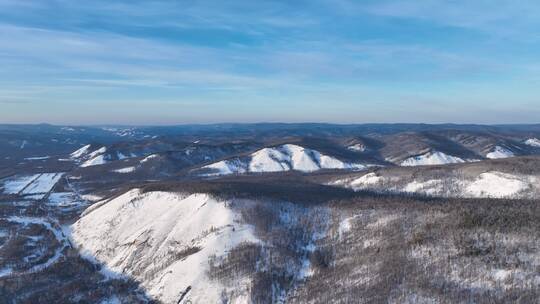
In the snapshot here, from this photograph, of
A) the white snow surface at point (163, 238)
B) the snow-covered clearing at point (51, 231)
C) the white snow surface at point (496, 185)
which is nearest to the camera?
the white snow surface at point (163, 238)

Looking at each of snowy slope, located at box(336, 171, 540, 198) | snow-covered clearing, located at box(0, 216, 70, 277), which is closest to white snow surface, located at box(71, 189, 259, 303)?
snow-covered clearing, located at box(0, 216, 70, 277)

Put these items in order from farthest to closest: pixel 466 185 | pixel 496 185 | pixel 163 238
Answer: pixel 466 185 → pixel 496 185 → pixel 163 238

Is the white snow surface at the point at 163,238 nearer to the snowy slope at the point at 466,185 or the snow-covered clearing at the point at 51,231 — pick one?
the snow-covered clearing at the point at 51,231

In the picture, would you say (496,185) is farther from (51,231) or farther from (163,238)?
(51,231)

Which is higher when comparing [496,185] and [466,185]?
[496,185]

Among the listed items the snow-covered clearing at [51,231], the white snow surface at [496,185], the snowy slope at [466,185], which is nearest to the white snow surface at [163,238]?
the snow-covered clearing at [51,231]

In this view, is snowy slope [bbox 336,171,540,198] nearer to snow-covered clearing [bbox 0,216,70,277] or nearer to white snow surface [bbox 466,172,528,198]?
white snow surface [bbox 466,172,528,198]

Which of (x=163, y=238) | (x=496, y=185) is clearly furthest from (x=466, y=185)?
(x=163, y=238)

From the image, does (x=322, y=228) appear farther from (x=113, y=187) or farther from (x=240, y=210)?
(x=113, y=187)
